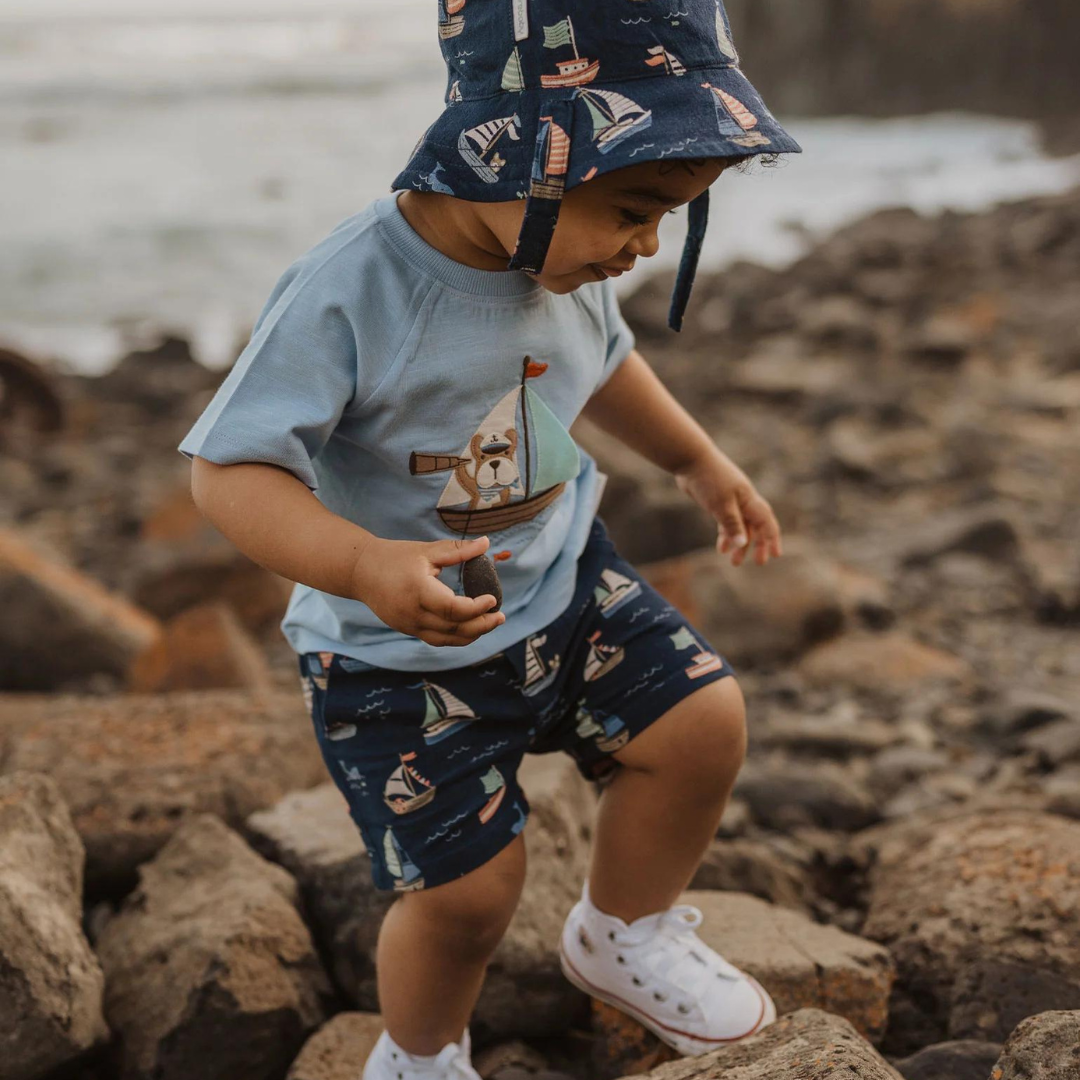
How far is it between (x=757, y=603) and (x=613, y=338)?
5.36 ft

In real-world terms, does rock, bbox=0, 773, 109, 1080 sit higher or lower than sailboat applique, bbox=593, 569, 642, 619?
lower

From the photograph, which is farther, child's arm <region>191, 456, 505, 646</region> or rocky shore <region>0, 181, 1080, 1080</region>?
rocky shore <region>0, 181, 1080, 1080</region>

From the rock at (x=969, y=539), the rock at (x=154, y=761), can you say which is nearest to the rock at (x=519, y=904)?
the rock at (x=154, y=761)

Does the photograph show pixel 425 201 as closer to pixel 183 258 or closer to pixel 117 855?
pixel 117 855

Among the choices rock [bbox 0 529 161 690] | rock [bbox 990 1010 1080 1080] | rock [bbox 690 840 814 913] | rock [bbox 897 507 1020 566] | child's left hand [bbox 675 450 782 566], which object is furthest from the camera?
rock [bbox 897 507 1020 566]

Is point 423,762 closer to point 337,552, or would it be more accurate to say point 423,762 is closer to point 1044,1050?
point 337,552

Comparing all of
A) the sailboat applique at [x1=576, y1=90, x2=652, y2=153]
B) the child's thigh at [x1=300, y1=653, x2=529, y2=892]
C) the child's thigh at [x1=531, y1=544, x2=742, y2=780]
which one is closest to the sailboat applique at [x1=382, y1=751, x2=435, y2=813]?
the child's thigh at [x1=300, y1=653, x2=529, y2=892]

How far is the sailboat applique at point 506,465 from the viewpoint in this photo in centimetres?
154

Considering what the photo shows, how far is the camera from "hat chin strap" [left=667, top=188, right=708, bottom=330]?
1.62m

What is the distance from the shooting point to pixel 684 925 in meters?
1.77

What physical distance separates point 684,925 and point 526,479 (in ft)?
2.16

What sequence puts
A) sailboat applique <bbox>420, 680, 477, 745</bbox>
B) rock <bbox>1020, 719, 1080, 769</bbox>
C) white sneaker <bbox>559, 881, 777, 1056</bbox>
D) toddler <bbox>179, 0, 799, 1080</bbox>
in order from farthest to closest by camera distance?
1. rock <bbox>1020, 719, 1080, 769</bbox>
2. white sneaker <bbox>559, 881, 777, 1056</bbox>
3. sailboat applique <bbox>420, 680, 477, 745</bbox>
4. toddler <bbox>179, 0, 799, 1080</bbox>

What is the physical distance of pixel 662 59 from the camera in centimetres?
133

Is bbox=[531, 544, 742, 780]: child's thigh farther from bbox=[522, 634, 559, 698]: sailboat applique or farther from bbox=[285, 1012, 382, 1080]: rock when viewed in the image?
bbox=[285, 1012, 382, 1080]: rock
